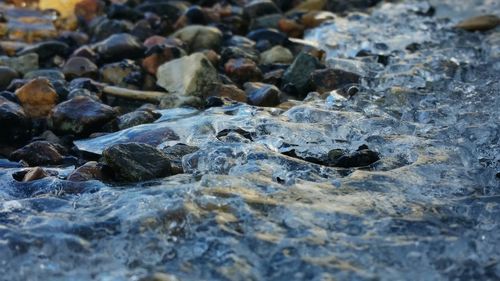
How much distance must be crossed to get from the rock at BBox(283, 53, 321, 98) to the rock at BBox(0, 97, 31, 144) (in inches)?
69.5

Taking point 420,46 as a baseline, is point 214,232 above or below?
above

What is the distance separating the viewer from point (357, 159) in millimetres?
2939

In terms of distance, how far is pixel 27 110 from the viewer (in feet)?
12.9

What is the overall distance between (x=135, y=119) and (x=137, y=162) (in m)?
0.90

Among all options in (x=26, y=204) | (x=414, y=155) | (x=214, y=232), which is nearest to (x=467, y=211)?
(x=414, y=155)

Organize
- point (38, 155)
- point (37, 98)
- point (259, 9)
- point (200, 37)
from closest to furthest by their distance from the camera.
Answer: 1. point (38, 155)
2. point (37, 98)
3. point (200, 37)
4. point (259, 9)

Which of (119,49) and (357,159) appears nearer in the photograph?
(357,159)

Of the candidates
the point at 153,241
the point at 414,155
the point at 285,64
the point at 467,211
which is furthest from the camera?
the point at 285,64

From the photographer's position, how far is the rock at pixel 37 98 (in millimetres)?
3947

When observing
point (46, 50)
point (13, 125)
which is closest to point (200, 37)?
point (46, 50)

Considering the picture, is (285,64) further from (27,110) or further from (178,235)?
(178,235)

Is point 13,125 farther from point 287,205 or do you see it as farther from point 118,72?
point 287,205

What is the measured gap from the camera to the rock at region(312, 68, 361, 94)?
4309mm

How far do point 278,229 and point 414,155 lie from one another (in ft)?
3.32
